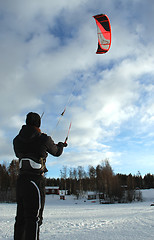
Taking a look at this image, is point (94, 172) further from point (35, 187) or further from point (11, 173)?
point (35, 187)

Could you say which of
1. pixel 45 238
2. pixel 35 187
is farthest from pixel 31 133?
pixel 45 238

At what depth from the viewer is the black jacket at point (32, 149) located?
292cm

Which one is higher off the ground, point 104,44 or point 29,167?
point 104,44

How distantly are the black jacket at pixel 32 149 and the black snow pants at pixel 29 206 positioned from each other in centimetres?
14

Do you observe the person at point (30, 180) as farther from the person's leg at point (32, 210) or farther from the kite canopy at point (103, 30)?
the kite canopy at point (103, 30)

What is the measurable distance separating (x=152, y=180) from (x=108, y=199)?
50.6 meters

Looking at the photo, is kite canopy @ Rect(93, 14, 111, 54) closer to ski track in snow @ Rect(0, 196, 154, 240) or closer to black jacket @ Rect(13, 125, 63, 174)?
black jacket @ Rect(13, 125, 63, 174)

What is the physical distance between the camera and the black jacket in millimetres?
2918

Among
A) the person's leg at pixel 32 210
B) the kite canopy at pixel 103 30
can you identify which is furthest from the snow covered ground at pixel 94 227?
the kite canopy at pixel 103 30

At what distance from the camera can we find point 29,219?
2.67 m

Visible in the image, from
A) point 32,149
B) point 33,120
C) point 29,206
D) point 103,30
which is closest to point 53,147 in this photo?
point 32,149

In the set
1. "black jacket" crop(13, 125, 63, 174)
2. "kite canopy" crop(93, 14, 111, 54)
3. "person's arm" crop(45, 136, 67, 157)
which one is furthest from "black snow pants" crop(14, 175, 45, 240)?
"kite canopy" crop(93, 14, 111, 54)

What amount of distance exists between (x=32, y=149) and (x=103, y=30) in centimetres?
570

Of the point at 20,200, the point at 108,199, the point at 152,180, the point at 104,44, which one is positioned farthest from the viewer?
the point at 152,180
